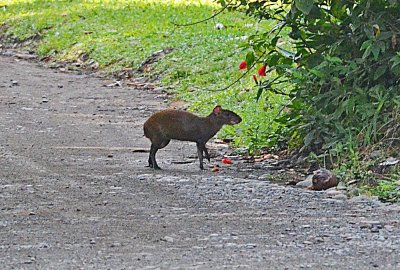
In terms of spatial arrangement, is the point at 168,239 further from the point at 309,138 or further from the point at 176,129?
the point at 176,129

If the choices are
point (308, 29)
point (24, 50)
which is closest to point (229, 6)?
point (308, 29)

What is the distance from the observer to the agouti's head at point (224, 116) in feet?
31.4

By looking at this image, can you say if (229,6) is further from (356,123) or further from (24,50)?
(24,50)

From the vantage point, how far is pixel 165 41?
55.3 ft

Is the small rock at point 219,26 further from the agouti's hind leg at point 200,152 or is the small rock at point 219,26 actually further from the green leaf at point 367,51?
the green leaf at point 367,51

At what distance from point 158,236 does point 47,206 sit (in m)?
1.30

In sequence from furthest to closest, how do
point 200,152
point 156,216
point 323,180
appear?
point 200,152 < point 323,180 < point 156,216

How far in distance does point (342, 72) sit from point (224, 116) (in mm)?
1448

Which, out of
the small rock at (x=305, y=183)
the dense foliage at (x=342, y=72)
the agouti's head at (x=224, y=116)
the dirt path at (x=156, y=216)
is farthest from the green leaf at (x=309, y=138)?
the agouti's head at (x=224, y=116)

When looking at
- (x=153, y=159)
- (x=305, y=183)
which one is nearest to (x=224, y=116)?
(x=153, y=159)

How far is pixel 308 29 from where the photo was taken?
8.92m

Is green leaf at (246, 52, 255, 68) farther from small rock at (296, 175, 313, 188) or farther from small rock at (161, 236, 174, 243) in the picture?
small rock at (161, 236, 174, 243)

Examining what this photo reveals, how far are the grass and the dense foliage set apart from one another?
87 centimetres

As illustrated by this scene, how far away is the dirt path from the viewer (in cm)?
544
